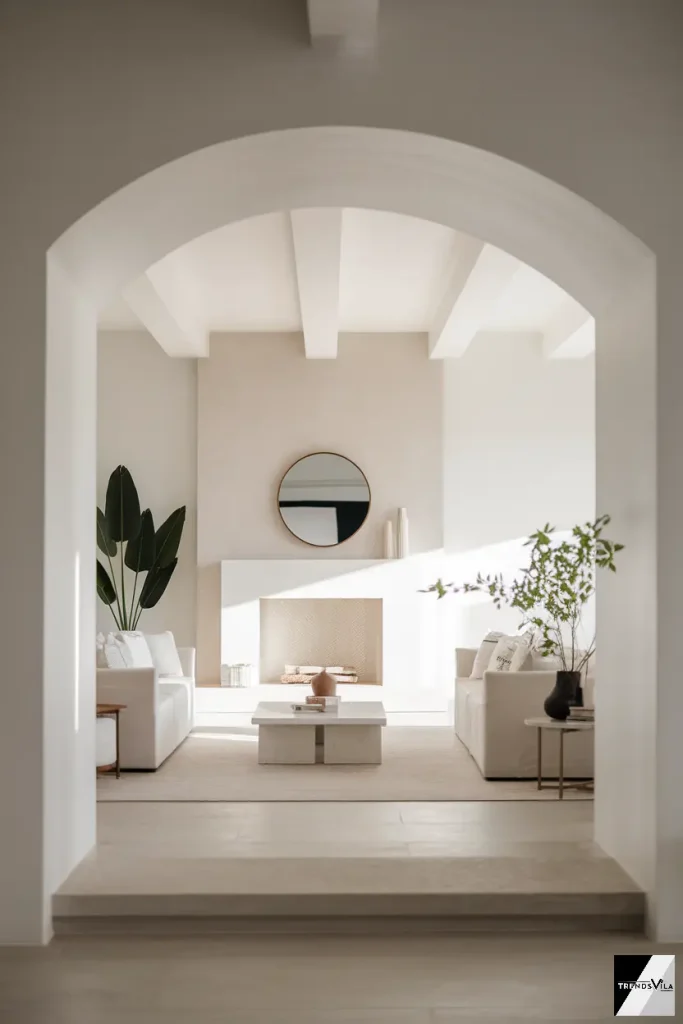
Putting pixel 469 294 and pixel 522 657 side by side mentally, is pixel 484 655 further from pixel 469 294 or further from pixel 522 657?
pixel 469 294

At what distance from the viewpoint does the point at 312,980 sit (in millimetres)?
3340

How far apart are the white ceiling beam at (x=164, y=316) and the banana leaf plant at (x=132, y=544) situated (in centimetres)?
123

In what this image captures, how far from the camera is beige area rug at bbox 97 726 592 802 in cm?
559

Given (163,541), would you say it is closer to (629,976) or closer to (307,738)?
(307,738)

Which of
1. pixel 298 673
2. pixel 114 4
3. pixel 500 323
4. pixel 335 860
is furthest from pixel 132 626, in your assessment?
pixel 114 4

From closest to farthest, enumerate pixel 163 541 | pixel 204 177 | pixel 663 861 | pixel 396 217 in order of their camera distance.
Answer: pixel 663 861 < pixel 204 177 < pixel 396 217 < pixel 163 541

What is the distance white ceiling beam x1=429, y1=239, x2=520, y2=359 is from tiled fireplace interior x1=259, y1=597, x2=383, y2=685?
253 cm

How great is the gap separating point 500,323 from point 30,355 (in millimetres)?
6077

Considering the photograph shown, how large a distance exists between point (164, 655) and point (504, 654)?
2662 mm

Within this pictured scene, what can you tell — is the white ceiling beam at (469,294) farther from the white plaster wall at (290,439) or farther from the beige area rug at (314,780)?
the beige area rug at (314,780)

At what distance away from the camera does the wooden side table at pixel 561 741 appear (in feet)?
16.9

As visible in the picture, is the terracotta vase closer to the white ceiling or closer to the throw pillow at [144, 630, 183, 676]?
the throw pillow at [144, 630, 183, 676]

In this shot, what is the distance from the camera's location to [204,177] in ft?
13.4

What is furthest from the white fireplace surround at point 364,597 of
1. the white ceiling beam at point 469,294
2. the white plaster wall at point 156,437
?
the white ceiling beam at point 469,294
